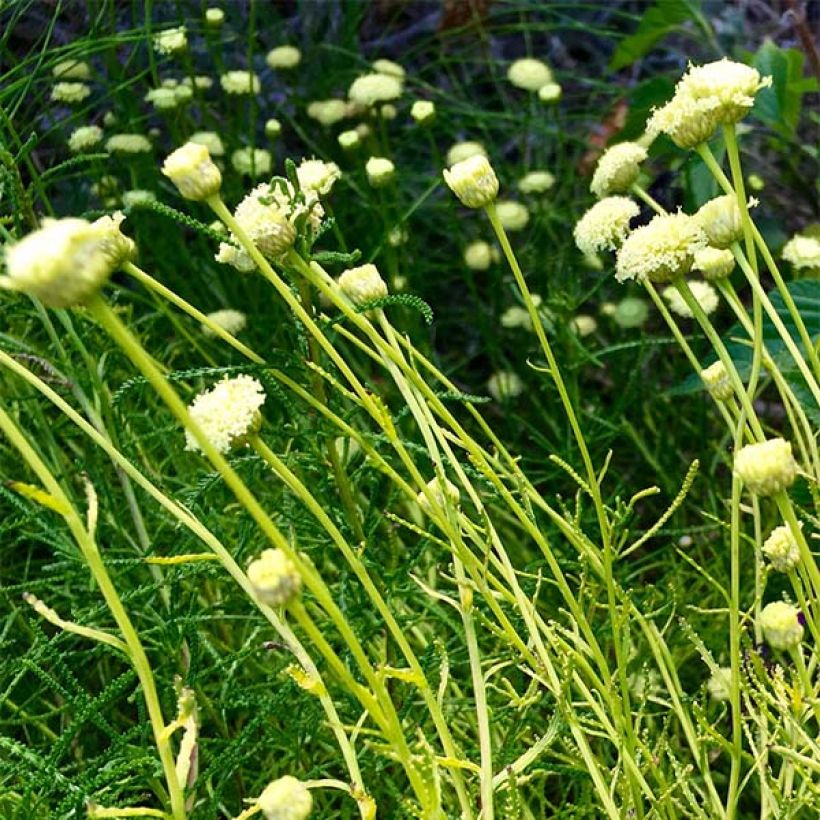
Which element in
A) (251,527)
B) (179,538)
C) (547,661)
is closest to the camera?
(547,661)

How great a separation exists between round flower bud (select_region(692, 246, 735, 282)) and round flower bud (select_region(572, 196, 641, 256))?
0.27 ft

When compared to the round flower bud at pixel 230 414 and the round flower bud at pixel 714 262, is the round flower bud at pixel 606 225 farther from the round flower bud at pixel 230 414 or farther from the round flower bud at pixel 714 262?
the round flower bud at pixel 230 414

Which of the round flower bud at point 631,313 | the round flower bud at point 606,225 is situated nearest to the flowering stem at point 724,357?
the round flower bud at point 606,225

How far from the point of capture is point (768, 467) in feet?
1.46

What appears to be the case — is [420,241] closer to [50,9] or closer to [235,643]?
[50,9]

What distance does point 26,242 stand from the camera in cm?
32

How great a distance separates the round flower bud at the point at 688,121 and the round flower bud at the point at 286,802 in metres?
0.32

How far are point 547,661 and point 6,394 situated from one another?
64 centimetres

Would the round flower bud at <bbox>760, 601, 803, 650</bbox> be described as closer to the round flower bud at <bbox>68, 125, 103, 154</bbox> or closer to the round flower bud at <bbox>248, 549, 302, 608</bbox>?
the round flower bud at <bbox>248, 549, 302, 608</bbox>

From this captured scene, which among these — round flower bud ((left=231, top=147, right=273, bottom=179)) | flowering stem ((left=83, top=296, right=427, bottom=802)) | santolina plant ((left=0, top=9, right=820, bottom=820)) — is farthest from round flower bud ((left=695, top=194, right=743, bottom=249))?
round flower bud ((left=231, top=147, right=273, bottom=179))

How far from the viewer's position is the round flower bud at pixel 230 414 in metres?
0.48

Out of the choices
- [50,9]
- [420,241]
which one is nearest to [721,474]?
[420,241]

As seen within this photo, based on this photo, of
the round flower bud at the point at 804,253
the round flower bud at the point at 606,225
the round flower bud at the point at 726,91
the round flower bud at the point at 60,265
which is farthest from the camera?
the round flower bud at the point at 804,253

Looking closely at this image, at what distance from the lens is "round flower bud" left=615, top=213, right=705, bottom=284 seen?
0.56m
